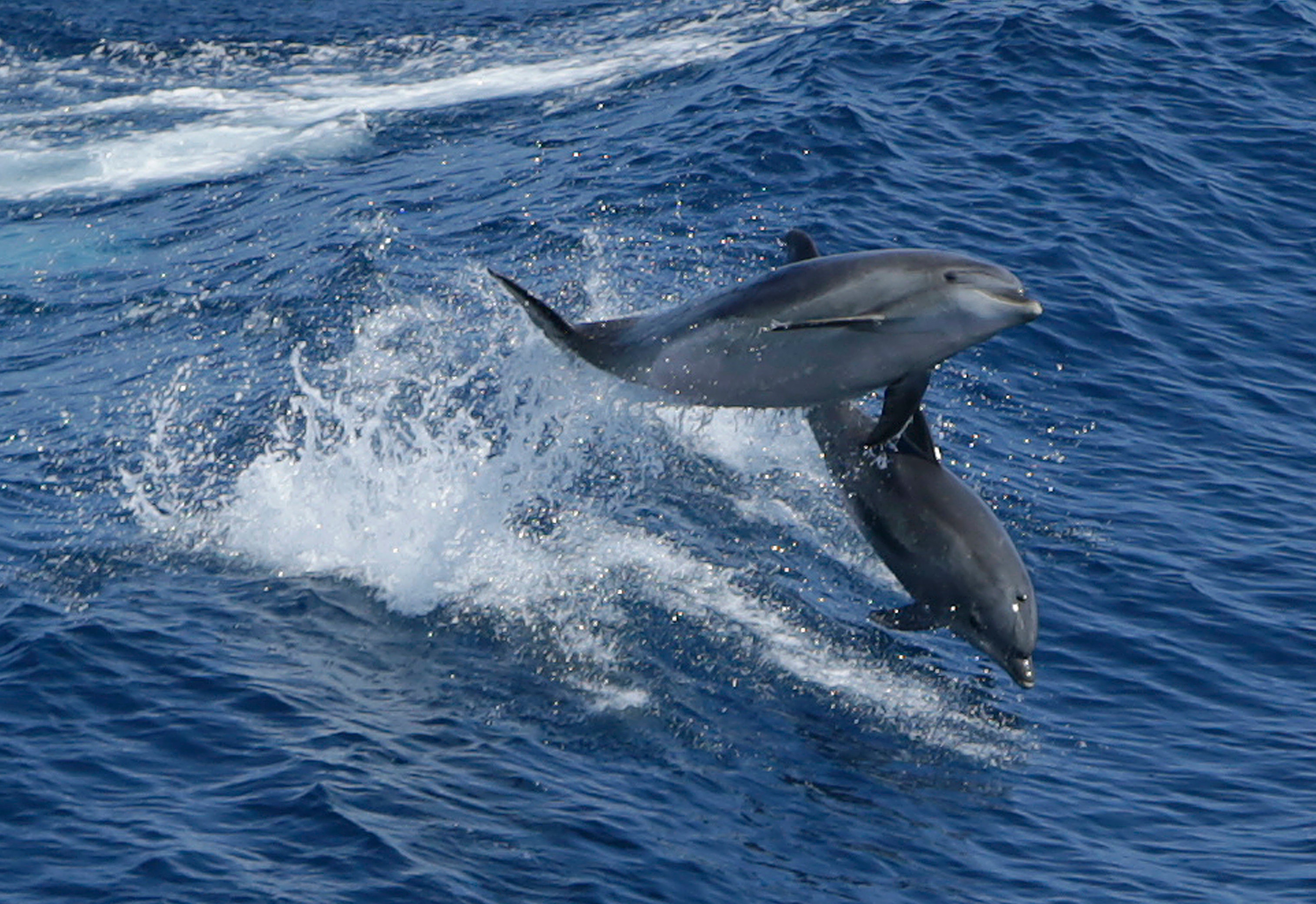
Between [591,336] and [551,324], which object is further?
[591,336]

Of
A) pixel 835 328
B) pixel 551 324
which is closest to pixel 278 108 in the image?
pixel 551 324

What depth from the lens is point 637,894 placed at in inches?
503

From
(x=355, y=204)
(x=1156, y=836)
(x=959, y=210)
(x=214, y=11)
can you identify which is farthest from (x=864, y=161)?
(x=214, y=11)

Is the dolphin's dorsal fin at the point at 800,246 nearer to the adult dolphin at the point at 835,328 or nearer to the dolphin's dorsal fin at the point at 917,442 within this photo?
the adult dolphin at the point at 835,328

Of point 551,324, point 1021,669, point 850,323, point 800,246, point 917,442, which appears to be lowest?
point 1021,669

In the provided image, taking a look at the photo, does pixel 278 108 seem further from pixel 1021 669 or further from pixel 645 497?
pixel 1021 669

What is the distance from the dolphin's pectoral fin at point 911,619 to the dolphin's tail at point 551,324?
3.98 metres

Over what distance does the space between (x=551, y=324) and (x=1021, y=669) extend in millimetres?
5726

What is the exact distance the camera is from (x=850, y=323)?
587 inches

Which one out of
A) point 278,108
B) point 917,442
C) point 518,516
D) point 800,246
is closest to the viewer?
point 917,442

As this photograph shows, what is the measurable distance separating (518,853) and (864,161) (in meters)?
20.1

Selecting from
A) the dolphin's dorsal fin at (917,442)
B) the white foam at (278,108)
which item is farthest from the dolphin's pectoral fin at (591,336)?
the white foam at (278,108)

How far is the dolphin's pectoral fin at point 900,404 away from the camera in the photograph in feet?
51.3

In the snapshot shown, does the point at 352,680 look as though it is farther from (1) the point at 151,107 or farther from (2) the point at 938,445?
(1) the point at 151,107
